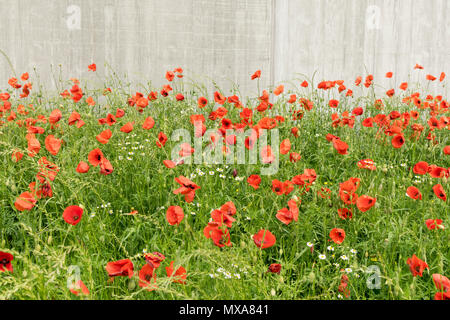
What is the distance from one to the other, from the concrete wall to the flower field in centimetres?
120

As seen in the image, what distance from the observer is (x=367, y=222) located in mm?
1640

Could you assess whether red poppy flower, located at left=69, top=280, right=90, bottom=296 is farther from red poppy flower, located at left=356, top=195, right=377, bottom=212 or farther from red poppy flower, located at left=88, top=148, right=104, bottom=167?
red poppy flower, located at left=356, top=195, right=377, bottom=212

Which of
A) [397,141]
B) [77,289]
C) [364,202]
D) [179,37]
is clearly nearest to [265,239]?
[364,202]

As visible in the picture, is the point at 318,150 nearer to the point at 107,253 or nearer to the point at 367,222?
the point at 367,222

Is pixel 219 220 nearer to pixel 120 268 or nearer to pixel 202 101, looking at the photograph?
pixel 120 268

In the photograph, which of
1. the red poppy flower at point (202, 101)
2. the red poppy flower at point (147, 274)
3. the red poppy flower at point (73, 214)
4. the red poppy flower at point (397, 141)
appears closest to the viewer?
the red poppy flower at point (147, 274)

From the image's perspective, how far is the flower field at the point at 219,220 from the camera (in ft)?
3.81

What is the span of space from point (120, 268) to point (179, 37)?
3.12 metres

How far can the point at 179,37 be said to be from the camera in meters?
3.78

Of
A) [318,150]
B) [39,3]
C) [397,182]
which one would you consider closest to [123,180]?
[318,150]

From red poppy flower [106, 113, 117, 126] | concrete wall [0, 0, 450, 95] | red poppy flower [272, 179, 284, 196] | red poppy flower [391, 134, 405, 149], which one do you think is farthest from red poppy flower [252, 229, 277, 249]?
concrete wall [0, 0, 450, 95]

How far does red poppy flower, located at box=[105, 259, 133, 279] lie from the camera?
3.17 feet

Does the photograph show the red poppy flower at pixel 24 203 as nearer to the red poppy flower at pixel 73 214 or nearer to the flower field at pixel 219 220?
the flower field at pixel 219 220

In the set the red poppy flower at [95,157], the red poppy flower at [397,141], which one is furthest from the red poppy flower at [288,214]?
the red poppy flower at [397,141]
